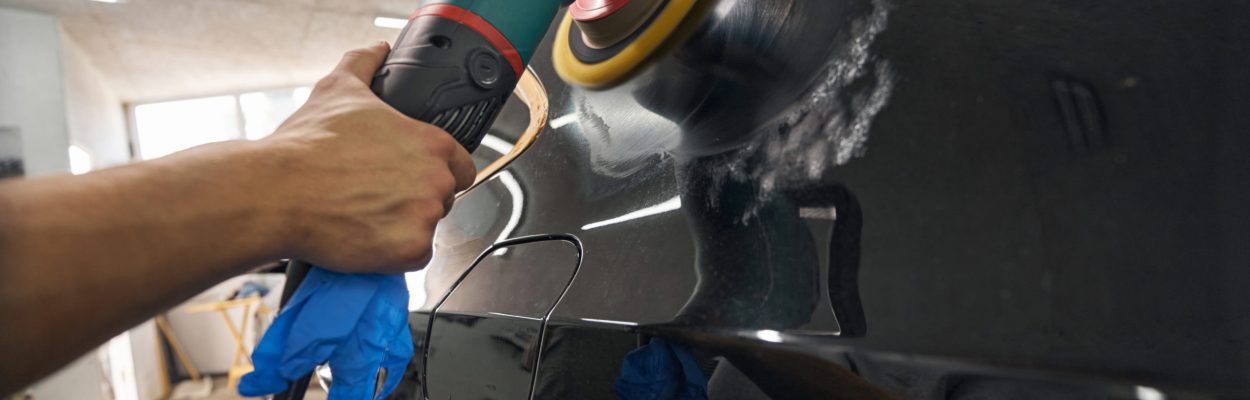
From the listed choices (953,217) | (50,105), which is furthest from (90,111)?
(953,217)

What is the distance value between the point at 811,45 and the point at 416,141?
0.81ft

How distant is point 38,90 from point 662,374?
5003mm

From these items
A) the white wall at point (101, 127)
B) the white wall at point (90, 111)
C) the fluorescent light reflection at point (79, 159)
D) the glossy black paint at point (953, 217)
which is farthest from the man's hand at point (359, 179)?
the fluorescent light reflection at point (79, 159)

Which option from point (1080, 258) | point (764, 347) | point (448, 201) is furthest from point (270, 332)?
point (1080, 258)

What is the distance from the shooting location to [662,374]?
1.07ft

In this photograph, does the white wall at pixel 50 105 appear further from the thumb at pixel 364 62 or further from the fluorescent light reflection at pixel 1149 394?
the fluorescent light reflection at pixel 1149 394

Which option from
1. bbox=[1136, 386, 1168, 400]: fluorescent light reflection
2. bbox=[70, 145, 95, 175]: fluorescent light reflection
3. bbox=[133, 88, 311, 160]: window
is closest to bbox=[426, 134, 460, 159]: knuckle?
bbox=[1136, 386, 1168, 400]: fluorescent light reflection

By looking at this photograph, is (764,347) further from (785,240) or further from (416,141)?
(416,141)

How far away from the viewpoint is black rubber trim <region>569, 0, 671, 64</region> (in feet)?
1.63

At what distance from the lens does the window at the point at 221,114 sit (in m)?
6.23

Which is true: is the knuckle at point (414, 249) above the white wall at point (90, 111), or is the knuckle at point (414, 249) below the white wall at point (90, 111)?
below

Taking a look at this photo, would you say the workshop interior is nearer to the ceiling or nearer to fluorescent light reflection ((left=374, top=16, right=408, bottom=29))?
the ceiling

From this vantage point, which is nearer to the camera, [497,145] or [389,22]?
[497,145]

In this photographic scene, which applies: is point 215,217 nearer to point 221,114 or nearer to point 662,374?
point 662,374
